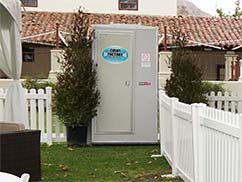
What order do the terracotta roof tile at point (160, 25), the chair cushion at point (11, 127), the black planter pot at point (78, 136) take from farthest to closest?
the terracotta roof tile at point (160, 25), the black planter pot at point (78, 136), the chair cushion at point (11, 127)

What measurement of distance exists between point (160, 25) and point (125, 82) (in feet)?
47.0

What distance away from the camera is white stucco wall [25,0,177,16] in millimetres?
25531

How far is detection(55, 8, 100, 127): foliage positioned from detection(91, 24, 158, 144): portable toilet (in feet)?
0.54

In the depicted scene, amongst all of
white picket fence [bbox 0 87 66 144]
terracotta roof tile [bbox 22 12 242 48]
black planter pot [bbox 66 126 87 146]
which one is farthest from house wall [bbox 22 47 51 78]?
black planter pot [bbox 66 126 87 146]

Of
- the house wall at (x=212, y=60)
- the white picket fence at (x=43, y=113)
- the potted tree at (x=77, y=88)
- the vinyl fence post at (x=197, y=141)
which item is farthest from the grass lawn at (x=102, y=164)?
the house wall at (x=212, y=60)

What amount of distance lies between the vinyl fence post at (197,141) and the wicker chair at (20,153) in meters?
1.96

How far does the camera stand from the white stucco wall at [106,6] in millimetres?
25531

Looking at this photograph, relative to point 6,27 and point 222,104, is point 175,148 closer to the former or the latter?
point 6,27

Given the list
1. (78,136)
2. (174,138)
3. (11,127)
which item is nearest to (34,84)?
(78,136)

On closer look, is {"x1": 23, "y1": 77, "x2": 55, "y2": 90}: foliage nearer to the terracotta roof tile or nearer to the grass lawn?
the terracotta roof tile

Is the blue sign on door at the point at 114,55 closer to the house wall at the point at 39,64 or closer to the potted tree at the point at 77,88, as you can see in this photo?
the potted tree at the point at 77,88

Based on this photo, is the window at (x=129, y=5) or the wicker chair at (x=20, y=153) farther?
the window at (x=129, y=5)

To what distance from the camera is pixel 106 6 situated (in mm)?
26031

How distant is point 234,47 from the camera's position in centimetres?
2180
